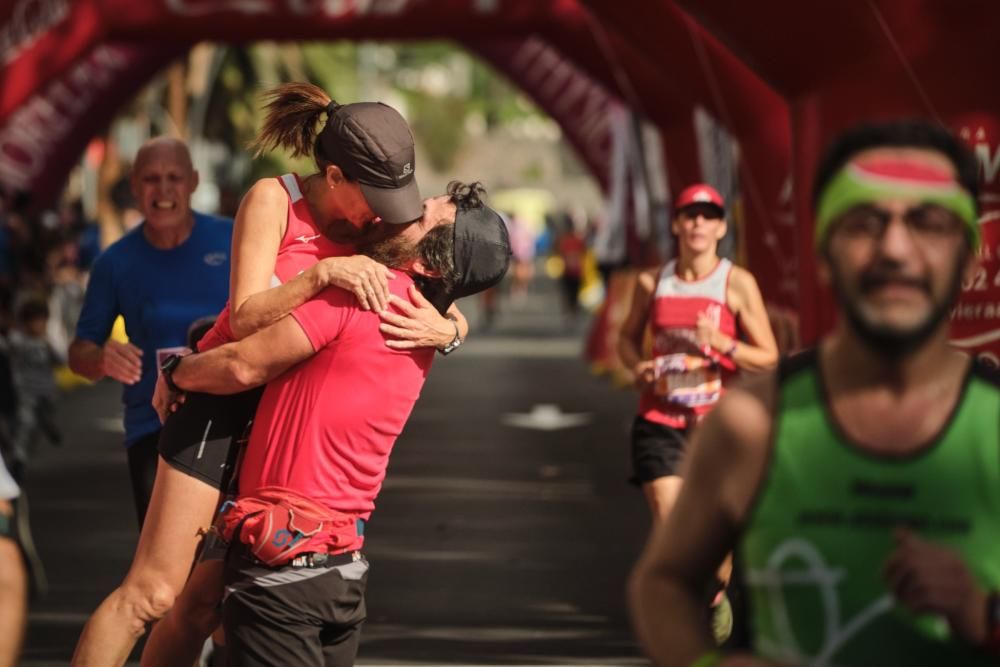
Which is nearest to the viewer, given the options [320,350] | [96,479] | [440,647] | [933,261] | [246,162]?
[933,261]

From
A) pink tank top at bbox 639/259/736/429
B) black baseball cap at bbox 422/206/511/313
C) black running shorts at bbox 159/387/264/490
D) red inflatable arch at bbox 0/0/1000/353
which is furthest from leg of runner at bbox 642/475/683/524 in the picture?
black baseball cap at bbox 422/206/511/313

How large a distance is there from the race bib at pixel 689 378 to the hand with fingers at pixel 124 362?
2.35 metres

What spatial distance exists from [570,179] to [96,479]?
93322mm

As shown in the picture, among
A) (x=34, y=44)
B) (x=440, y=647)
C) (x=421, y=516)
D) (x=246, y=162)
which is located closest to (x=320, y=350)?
(x=440, y=647)

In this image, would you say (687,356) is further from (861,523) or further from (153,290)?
(861,523)

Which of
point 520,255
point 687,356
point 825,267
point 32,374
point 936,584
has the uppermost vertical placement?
point 825,267

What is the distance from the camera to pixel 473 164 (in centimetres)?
10725

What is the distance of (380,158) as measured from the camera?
4.70 metres

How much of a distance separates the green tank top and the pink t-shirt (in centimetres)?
175

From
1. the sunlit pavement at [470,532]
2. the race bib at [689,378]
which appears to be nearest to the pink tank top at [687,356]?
the race bib at [689,378]

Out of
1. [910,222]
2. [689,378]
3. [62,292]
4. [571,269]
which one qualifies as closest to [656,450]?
[689,378]

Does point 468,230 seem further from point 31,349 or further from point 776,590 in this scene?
point 31,349

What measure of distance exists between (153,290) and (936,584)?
15.2 ft

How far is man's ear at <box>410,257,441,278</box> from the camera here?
4.73 metres
